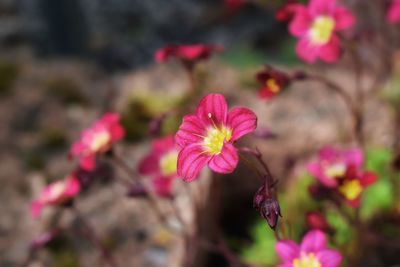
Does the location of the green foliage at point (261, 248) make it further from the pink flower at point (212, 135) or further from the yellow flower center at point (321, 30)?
the pink flower at point (212, 135)

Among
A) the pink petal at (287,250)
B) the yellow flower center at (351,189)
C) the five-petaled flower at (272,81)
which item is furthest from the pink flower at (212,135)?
the yellow flower center at (351,189)

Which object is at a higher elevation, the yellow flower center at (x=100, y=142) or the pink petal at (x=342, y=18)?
the pink petal at (x=342, y=18)

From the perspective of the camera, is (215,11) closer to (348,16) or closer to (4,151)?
(4,151)

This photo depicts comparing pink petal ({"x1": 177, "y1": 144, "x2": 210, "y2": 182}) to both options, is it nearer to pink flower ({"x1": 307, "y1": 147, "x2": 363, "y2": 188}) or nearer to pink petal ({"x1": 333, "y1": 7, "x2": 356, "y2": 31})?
pink flower ({"x1": 307, "y1": 147, "x2": 363, "y2": 188})

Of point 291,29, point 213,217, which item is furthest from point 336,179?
point 213,217

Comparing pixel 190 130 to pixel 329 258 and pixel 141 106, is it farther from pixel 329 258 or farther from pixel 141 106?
pixel 141 106

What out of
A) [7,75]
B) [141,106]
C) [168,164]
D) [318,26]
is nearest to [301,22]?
[318,26]
